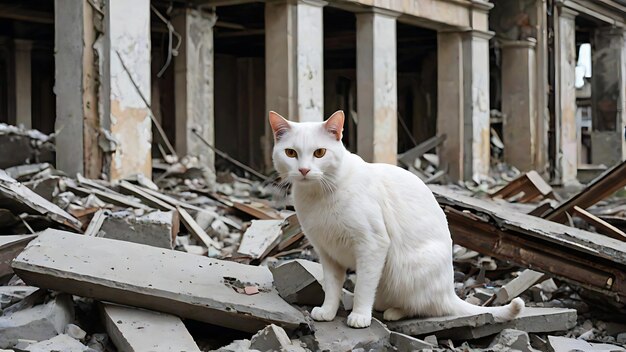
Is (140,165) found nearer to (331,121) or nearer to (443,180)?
(331,121)

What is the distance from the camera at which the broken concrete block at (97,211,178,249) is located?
7340mm

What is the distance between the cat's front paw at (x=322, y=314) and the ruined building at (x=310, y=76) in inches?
227

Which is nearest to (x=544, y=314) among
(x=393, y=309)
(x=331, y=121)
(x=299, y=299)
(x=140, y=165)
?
(x=393, y=309)

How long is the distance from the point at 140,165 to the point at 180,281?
5693mm

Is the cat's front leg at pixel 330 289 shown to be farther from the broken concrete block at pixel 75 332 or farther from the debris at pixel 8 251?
the debris at pixel 8 251

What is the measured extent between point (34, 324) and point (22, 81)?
44.8 ft

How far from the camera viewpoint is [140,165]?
10.1 metres

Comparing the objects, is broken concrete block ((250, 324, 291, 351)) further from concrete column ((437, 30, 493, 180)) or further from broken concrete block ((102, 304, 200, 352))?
concrete column ((437, 30, 493, 180))

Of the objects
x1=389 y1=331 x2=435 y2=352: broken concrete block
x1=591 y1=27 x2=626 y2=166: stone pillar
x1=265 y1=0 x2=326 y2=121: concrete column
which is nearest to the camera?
x1=389 y1=331 x2=435 y2=352: broken concrete block

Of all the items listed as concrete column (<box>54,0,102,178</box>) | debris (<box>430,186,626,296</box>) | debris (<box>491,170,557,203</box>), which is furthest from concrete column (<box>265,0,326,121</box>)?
debris (<box>430,186,626,296</box>)

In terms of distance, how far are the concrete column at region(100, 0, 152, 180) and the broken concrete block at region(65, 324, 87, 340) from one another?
555 cm

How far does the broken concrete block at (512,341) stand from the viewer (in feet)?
15.1

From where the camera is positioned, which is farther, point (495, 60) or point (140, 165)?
point (495, 60)

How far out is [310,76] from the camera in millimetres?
12672
